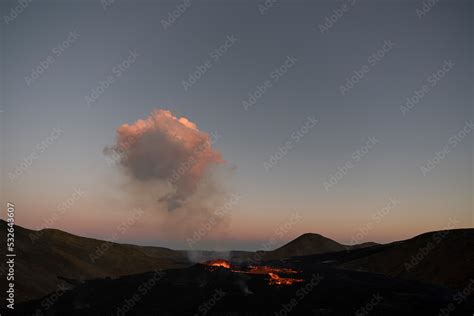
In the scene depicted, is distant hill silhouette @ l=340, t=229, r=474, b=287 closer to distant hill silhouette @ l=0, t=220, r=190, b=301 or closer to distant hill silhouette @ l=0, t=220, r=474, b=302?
distant hill silhouette @ l=0, t=220, r=474, b=302

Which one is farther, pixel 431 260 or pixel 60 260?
pixel 60 260

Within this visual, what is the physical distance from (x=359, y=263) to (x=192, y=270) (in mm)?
59642

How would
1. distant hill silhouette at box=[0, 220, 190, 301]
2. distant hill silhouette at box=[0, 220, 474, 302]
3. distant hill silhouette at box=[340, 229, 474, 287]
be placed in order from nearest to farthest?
distant hill silhouette at box=[0, 220, 190, 301] < distant hill silhouette at box=[0, 220, 474, 302] < distant hill silhouette at box=[340, 229, 474, 287]

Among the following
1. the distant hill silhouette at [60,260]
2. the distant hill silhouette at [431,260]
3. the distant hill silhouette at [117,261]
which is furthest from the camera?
the distant hill silhouette at [431,260]

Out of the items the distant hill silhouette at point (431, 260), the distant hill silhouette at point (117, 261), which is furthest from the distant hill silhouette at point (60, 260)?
the distant hill silhouette at point (431, 260)

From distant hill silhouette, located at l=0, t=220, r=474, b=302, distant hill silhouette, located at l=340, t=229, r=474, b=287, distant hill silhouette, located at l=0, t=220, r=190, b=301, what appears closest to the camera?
distant hill silhouette, located at l=0, t=220, r=190, b=301

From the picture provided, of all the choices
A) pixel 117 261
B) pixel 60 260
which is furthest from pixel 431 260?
pixel 60 260

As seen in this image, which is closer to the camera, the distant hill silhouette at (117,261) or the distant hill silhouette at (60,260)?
the distant hill silhouette at (60,260)

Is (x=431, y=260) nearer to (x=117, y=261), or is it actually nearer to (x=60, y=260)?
(x=117, y=261)

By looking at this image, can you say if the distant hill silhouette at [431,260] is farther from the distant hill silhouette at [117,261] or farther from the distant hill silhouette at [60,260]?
the distant hill silhouette at [60,260]

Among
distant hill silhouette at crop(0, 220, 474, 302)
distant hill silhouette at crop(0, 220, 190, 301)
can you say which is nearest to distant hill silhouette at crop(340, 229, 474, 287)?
distant hill silhouette at crop(0, 220, 474, 302)

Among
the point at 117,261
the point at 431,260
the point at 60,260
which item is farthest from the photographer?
the point at 117,261

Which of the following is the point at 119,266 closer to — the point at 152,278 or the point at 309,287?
the point at 152,278

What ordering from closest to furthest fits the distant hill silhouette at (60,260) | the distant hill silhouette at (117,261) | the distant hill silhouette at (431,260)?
the distant hill silhouette at (60,260), the distant hill silhouette at (117,261), the distant hill silhouette at (431,260)
